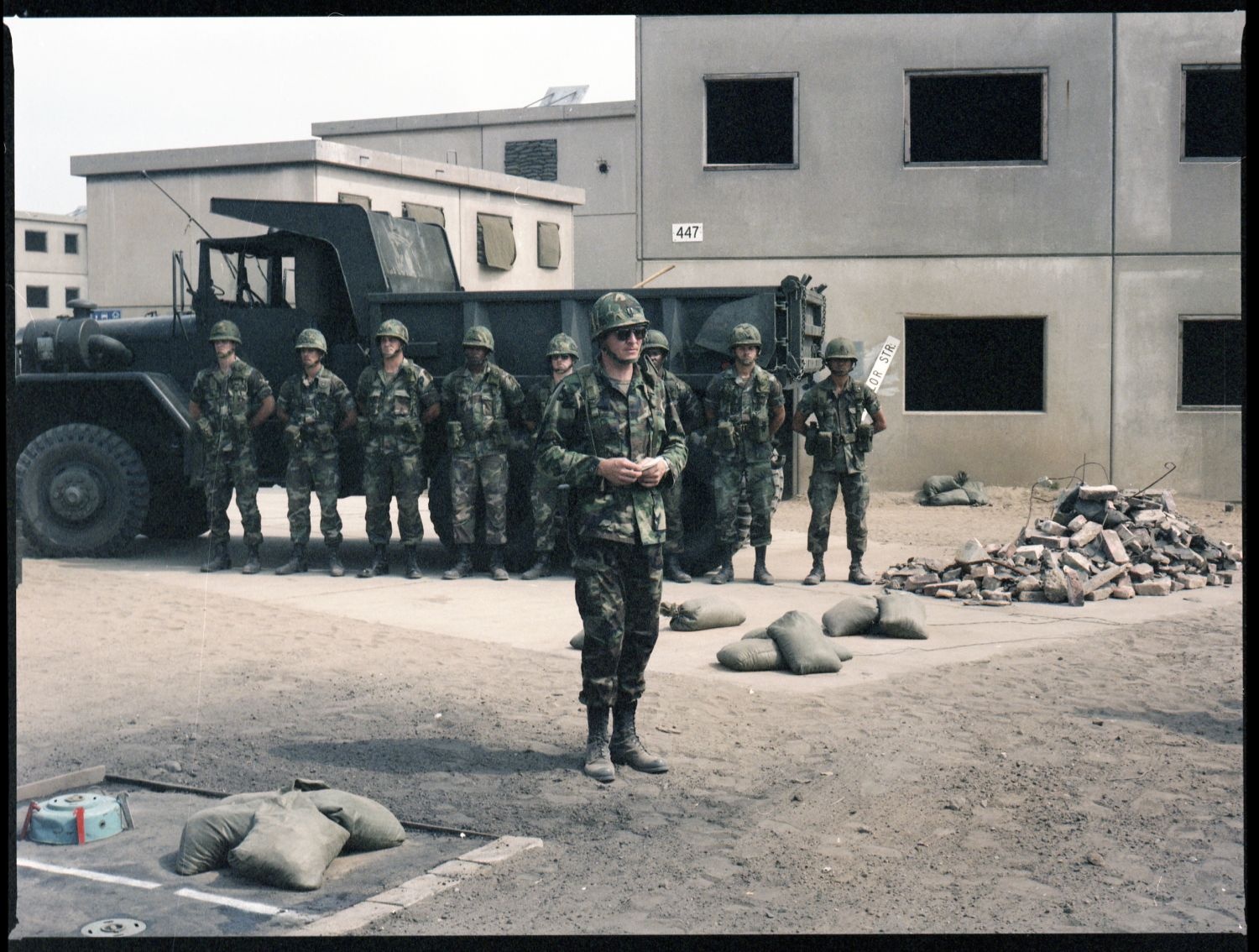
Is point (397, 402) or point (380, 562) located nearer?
point (397, 402)

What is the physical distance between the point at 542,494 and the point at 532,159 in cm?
1631

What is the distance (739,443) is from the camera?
407 inches

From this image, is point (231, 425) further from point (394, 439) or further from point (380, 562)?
point (380, 562)

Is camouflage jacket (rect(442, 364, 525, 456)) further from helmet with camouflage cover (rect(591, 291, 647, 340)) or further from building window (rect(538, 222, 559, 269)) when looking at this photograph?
building window (rect(538, 222, 559, 269))

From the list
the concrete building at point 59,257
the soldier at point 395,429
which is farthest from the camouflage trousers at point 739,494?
the concrete building at point 59,257

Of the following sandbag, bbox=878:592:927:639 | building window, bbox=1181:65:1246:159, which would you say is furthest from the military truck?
building window, bbox=1181:65:1246:159

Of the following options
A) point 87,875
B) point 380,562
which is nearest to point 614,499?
point 87,875

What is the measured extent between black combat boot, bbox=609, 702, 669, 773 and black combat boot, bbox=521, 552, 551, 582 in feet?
16.4

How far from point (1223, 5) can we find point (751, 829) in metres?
3.04

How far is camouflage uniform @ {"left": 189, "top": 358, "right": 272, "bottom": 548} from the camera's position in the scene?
1091 cm

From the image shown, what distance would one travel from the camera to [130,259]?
20.8 m

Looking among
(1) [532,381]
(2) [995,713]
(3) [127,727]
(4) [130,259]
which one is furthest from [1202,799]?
(4) [130,259]

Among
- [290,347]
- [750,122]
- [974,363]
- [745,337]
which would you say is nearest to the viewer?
[745,337]

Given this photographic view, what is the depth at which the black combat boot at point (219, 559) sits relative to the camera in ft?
36.7
